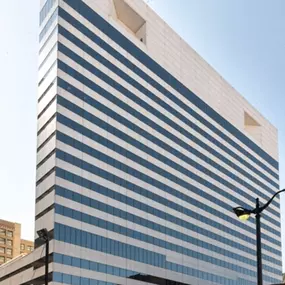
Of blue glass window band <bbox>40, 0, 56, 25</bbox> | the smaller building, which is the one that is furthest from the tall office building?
the smaller building

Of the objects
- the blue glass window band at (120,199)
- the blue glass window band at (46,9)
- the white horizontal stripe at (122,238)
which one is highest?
the blue glass window band at (46,9)

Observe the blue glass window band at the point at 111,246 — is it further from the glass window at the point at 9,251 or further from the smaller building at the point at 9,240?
the glass window at the point at 9,251

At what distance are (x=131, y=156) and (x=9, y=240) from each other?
102208mm

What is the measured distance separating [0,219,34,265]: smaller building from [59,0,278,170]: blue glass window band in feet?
279

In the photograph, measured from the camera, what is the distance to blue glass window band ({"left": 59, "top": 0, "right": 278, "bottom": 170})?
84625mm

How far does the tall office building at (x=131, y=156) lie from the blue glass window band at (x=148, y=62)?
0.23m

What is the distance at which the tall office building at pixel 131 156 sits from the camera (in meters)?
77.6

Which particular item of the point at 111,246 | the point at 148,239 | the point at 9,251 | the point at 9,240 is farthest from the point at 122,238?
the point at 9,240

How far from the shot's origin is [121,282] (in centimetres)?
8238

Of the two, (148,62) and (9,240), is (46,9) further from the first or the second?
(9,240)

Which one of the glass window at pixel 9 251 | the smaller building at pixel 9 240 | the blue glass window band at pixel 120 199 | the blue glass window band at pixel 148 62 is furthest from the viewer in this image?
the glass window at pixel 9 251

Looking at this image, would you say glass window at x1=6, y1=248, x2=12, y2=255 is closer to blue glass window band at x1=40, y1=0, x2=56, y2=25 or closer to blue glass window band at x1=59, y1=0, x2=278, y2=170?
blue glass window band at x1=59, y1=0, x2=278, y2=170

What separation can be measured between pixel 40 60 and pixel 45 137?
1330 cm

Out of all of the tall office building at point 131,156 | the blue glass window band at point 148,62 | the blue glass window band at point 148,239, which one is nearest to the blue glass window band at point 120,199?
the tall office building at point 131,156
